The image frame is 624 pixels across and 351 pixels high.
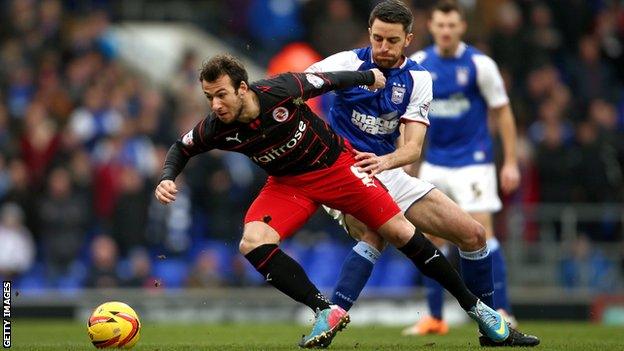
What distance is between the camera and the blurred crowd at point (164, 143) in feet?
55.6

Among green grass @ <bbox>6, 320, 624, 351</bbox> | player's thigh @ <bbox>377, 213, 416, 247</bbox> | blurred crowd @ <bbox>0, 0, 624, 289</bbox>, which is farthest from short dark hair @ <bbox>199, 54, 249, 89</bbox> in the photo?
blurred crowd @ <bbox>0, 0, 624, 289</bbox>

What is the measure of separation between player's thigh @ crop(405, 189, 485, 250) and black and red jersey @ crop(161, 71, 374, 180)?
0.72m

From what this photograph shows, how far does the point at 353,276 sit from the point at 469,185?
2.57m

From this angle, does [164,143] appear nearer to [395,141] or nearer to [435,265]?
[395,141]

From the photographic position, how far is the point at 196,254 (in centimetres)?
1717

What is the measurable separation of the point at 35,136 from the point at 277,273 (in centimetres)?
948

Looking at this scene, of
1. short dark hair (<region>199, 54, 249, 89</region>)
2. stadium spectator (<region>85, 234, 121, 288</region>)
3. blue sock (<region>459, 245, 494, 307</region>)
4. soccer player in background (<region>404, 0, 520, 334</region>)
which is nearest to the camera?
short dark hair (<region>199, 54, 249, 89</region>)

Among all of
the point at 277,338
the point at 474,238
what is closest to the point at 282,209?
the point at 474,238

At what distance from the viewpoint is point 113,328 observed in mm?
9250

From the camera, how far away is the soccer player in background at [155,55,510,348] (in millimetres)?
8805

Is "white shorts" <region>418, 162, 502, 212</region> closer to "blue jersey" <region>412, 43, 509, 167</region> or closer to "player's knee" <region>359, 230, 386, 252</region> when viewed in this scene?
"blue jersey" <region>412, 43, 509, 167</region>

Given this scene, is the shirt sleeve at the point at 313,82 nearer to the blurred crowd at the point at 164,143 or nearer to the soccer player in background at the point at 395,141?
the soccer player in background at the point at 395,141

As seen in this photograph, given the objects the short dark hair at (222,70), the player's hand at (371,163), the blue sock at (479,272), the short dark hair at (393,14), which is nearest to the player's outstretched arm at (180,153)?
the short dark hair at (222,70)

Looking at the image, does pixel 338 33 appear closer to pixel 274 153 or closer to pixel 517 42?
pixel 517 42
